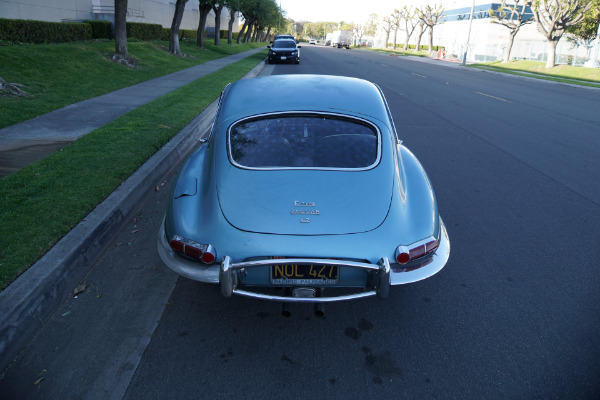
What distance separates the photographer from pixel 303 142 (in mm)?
3586

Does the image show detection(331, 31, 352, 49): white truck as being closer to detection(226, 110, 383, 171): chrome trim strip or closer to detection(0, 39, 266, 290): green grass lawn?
detection(0, 39, 266, 290): green grass lawn

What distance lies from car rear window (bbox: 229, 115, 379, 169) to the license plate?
914 mm

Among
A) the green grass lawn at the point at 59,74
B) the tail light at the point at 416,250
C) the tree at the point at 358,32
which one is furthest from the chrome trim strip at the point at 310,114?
the tree at the point at 358,32

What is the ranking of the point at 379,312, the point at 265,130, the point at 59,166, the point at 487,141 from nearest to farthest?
the point at 379,312 < the point at 265,130 < the point at 59,166 < the point at 487,141

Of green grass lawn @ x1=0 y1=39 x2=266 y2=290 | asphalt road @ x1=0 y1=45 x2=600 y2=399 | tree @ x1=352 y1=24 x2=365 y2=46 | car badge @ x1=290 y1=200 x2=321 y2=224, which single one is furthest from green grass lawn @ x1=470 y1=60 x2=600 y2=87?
tree @ x1=352 y1=24 x2=365 y2=46

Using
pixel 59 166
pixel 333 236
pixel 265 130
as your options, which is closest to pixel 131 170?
pixel 59 166

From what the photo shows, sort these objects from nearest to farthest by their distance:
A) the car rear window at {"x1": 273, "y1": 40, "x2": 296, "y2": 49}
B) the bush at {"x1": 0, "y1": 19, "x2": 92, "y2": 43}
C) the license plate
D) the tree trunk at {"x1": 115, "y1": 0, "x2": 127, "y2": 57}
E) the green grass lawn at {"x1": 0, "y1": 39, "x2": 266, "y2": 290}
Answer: the license plate → the green grass lawn at {"x1": 0, "y1": 39, "x2": 266, "y2": 290} → the bush at {"x1": 0, "y1": 19, "x2": 92, "y2": 43} → the tree trunk at {"x1": 115, "y1": 0, "x2": 127, "y2": 57} → the car rear window at {"x1": 273, "y1": 40, "x2": 296, "y2": 49}

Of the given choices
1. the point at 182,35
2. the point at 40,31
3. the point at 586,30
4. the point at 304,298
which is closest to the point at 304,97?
the point at 304,298

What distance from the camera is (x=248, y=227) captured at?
2.84m

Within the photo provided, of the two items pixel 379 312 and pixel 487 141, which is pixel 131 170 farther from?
pixel 487 141

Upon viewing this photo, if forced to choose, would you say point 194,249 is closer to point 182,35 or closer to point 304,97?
point 304,97

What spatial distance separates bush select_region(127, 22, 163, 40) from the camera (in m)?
29.7

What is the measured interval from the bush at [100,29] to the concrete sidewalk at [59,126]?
15662 millimetres

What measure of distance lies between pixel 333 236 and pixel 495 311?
1.51m
